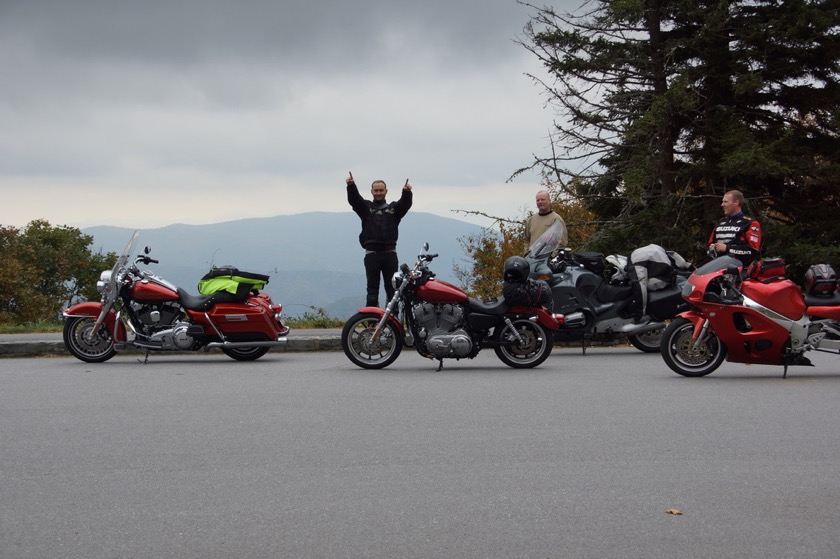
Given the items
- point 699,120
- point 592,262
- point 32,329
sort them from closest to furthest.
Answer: point 592,262 → point 32,329 → point 699,120

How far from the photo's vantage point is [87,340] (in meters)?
13.2

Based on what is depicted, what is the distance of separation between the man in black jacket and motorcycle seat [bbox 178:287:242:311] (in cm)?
189

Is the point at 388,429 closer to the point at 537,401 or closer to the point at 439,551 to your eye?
the point at 537,401

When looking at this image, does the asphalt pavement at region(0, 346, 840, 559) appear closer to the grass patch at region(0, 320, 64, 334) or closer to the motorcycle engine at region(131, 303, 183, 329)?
the motorcycle engine at region(131, 303, 183, 329)

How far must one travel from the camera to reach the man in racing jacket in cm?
1195

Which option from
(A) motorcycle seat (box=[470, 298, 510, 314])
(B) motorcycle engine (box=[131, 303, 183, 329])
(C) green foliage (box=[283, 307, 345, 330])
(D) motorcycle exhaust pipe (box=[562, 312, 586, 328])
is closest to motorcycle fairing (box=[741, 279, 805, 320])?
(A) motorcycle seat (box=[470, 298, 510, 314])

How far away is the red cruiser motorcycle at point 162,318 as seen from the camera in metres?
13.1

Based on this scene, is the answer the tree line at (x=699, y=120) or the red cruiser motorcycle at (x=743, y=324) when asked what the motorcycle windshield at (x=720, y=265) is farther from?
the tree line at (x=699, y=120)

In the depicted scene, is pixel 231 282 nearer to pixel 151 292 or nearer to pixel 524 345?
pixel 151 292

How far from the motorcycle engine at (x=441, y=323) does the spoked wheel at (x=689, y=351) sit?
223 centimetres

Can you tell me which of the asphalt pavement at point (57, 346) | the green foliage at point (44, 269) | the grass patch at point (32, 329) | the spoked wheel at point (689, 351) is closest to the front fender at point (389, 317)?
the asphalt pavement at point (57, 346)

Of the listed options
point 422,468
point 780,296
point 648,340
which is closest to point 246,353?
point 648,340

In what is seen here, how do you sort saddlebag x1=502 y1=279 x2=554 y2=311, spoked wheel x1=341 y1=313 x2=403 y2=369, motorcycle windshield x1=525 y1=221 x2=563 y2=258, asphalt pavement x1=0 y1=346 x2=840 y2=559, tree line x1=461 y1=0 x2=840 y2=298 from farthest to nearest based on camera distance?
tree line x1=461 y1=0 x2=840 y2=298 < motorcycle windshield x1=525 y1=221 x2=563 y2=258 < spoked wheel x1=341 y1=313 x2=403 y2=369 < saddlebag x1=502 y1=279 x2=554 y2=311 < asphalt pavement x1=0 y1=346 x2=840 y2=559

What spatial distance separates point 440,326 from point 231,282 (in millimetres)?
2875
